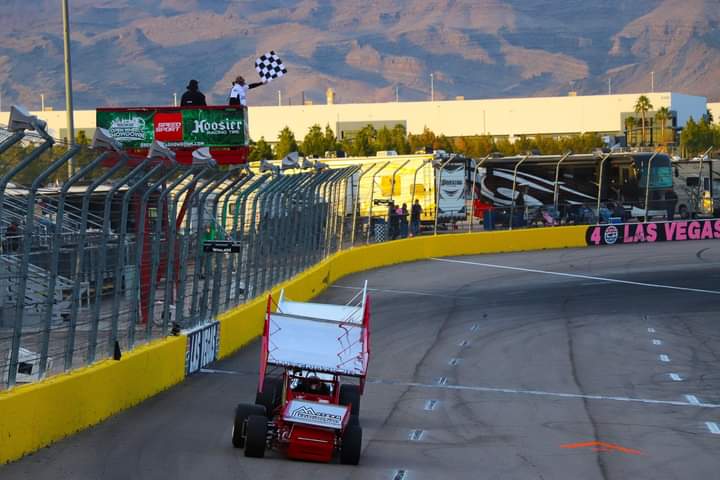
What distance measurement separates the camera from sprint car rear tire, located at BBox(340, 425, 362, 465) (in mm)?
11133

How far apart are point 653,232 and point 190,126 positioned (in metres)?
22.7

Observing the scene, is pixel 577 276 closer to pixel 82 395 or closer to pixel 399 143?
pixel 82 395

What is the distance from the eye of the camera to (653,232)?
41.2 metres

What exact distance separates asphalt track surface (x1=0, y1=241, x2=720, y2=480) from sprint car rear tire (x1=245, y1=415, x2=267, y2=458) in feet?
0.48

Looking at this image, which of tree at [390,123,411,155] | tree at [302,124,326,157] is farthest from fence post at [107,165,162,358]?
tree at [390,123,411,155]

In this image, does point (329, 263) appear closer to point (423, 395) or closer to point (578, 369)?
point (578, 369)

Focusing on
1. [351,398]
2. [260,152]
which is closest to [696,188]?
[260,152]

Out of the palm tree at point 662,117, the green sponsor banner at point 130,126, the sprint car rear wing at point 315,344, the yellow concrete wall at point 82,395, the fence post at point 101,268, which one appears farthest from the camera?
the palm tree at point 662,117

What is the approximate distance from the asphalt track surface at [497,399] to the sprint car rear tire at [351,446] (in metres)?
0.09

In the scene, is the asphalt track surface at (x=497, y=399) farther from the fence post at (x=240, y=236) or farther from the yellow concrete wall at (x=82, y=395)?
the fence post at (x=240, y=236)

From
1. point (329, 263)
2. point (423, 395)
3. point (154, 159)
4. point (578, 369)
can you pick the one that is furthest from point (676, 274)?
point (154, 159)

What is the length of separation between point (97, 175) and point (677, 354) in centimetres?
1073

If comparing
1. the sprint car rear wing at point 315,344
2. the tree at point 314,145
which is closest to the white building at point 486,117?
the tree at point 314,145

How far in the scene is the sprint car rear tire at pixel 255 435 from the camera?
11133 millimetres
